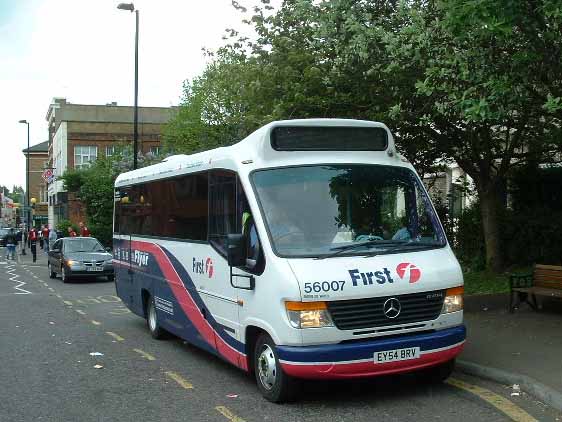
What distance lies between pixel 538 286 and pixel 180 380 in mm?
6584

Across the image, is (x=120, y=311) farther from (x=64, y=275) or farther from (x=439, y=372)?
(x=439, y=372)

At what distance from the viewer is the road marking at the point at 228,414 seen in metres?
6.11

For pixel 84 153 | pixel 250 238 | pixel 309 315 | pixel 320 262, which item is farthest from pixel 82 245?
pixel 84 153

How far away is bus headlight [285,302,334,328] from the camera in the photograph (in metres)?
6.04

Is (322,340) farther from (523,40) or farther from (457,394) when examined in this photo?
(523,40)

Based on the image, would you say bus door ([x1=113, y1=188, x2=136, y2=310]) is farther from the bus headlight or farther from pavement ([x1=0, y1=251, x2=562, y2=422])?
the bus headlight

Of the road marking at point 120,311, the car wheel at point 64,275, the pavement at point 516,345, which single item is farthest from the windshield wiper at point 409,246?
the car wheel at point 64,275

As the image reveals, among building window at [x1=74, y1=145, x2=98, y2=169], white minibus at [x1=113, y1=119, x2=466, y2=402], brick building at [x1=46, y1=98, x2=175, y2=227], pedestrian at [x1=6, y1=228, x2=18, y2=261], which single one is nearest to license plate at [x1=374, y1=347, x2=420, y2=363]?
white minibus at [x1=113, y1=119, x2=466, y2=402]

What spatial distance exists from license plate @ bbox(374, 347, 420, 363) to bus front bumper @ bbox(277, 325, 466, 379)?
19mm

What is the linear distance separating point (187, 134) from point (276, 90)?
26.4 metres

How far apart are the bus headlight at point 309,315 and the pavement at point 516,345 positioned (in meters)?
2.24

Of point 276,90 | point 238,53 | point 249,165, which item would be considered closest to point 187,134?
point 238,53

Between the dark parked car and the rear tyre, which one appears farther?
the dark parked car

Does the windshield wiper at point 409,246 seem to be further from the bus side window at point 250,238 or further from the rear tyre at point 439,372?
the rear tyre at point 439,372
